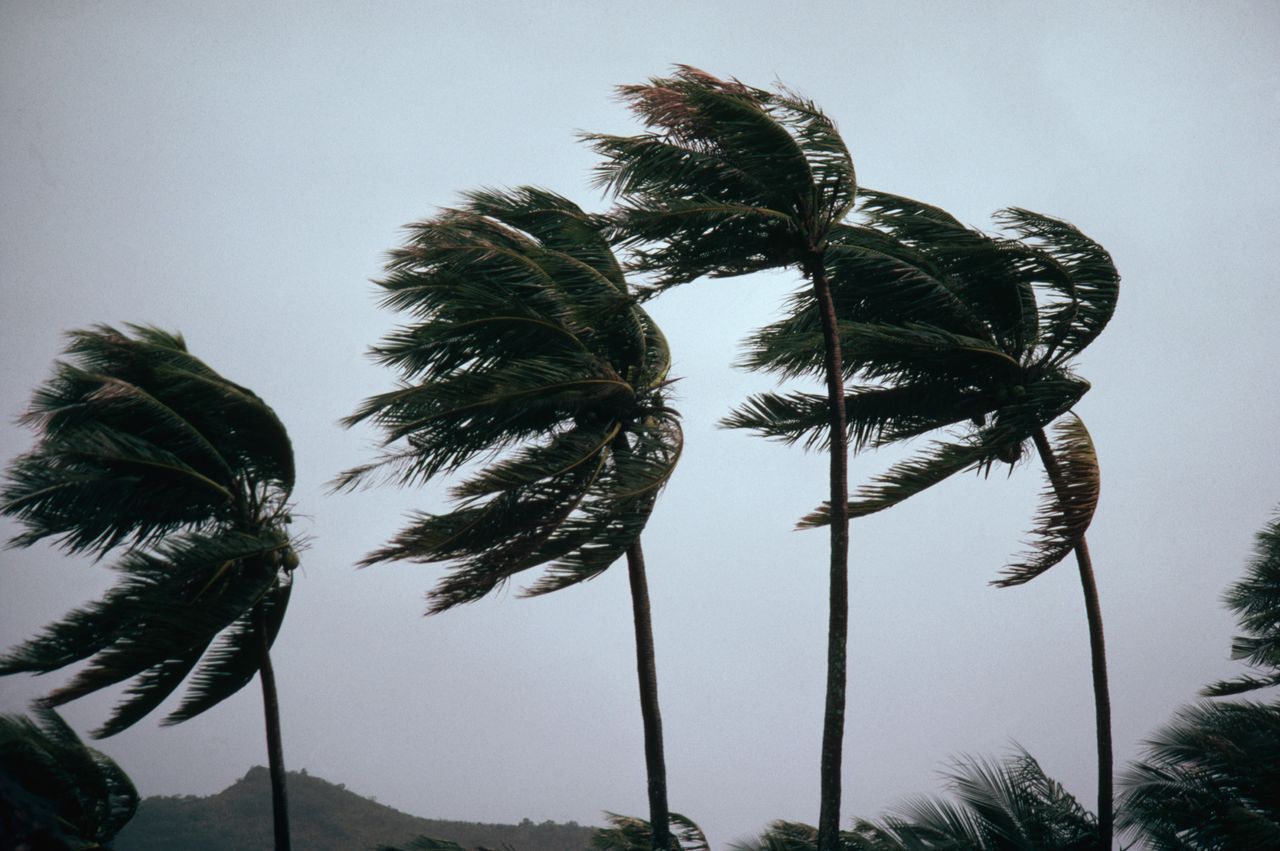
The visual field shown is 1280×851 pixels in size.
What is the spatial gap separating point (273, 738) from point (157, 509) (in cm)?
348

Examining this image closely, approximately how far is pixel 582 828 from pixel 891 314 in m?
37.4

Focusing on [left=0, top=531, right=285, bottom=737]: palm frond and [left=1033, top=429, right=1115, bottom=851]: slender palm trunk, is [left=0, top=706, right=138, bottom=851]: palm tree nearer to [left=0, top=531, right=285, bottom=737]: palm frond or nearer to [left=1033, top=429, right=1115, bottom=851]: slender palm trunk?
[left=0, top=531, right=285, bottom=737]: palm frond

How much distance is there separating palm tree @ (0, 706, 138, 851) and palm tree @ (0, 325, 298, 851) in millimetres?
778

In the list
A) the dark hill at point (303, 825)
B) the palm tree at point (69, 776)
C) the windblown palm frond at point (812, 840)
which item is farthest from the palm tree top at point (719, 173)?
the dark hill at point (303, 825)

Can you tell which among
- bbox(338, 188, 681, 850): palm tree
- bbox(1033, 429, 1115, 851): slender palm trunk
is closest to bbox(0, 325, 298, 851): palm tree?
bbox(338, 188, 681, 850): palm tree

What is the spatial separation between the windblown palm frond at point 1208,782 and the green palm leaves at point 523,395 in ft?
21.4

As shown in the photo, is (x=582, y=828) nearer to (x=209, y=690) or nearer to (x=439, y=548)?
(x=209, y=690)

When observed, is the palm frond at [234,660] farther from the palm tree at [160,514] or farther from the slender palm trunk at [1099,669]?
the slender palm trunk at [1099,669]

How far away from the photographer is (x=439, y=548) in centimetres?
1141

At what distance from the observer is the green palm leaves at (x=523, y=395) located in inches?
458

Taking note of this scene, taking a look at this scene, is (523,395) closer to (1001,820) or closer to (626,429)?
(626,429)

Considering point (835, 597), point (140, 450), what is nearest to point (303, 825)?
point (140, 450)

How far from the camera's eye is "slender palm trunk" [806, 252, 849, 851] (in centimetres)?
1116

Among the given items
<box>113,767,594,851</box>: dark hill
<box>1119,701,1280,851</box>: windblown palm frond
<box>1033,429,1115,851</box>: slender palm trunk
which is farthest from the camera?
<box>113,767,594,851</box>: dark hill
